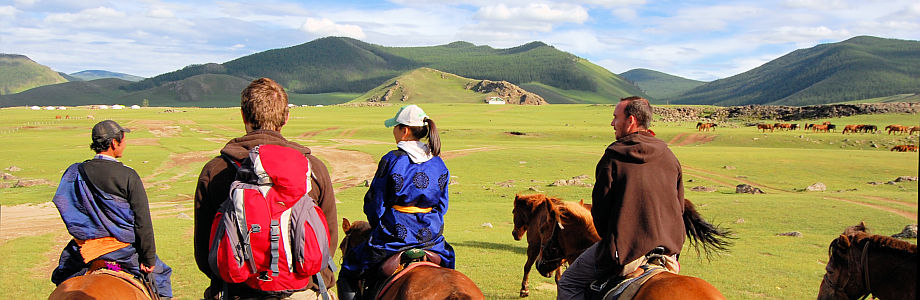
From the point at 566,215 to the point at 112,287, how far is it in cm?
426

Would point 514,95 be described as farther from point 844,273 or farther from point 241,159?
point 241,159

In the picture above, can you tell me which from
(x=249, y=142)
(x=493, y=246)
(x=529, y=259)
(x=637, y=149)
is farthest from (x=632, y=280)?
(x=493, y=246)

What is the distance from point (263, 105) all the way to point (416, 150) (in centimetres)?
133

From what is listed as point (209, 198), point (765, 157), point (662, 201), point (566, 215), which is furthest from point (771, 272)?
point (765, 157)

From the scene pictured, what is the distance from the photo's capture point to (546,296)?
820cm

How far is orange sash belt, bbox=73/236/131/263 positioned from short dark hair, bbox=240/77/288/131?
1977mm

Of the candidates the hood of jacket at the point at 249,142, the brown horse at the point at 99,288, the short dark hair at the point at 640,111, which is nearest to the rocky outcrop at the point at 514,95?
the short dark hair at the point at 640,111

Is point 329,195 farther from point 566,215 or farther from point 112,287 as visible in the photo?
point 566,215

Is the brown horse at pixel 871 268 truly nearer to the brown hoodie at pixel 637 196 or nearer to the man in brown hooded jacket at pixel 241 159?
the brown hoodie at pixel 637 196

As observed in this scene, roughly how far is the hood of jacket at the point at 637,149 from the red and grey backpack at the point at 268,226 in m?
2.39

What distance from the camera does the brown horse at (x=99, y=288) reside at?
414cm

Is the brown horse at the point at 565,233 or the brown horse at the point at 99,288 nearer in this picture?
the brown horse at the point at 99,288

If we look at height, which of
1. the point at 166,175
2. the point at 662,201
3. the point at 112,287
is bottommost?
the point at 166,175

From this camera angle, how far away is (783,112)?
77.6m
